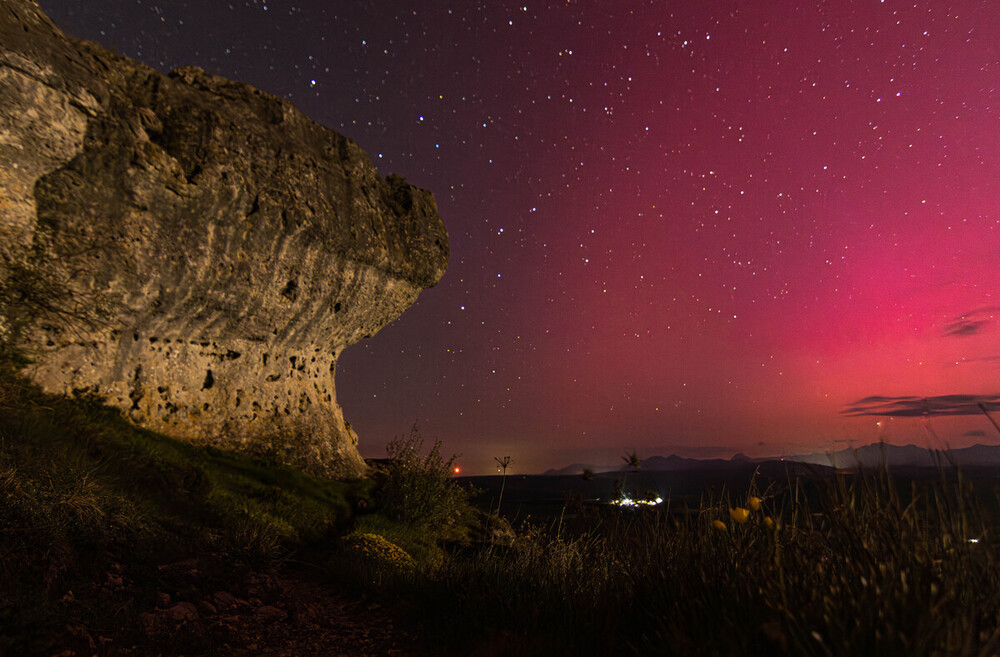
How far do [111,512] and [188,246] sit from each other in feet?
20.3

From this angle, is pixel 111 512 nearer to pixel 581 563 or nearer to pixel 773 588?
pixel 581 563

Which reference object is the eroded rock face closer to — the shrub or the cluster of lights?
the shrub

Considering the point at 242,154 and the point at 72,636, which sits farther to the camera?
the point at 242,154

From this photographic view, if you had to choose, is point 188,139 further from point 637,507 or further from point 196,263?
point 637,507

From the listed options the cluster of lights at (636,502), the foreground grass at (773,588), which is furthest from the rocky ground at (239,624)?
the cluster of lights at (636,502)

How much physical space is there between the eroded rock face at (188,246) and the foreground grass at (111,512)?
3.98 ft

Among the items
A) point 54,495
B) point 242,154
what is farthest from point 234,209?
point 54,495

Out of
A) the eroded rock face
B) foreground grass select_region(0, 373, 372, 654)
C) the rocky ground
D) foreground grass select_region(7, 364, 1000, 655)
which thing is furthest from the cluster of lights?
the eroded rock face

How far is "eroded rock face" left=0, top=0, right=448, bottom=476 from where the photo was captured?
299 inches

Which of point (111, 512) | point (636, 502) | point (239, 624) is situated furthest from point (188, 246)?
point (636, 502)

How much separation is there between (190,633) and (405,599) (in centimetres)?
209

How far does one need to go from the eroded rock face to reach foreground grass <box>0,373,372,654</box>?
1.21m

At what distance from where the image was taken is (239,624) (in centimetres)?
424

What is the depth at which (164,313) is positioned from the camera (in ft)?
32.2
